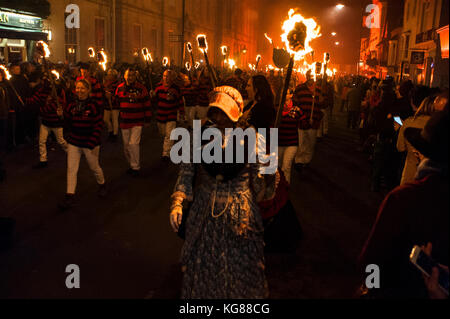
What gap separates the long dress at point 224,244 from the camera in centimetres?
342

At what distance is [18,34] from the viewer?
1986 cm

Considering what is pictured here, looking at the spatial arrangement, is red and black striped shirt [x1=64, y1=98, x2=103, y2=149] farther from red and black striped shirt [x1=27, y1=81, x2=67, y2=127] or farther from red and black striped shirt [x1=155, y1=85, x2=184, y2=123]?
red and black striped shirt [x1=155, y1=85, x2=184, y2=123]

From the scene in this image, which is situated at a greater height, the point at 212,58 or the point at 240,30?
the point at 240,30

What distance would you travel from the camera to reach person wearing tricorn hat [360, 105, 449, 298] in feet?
7.28

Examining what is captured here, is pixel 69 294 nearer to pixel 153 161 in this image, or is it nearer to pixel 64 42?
pixel 153 161

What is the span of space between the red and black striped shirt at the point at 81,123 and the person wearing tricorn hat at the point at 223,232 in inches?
154

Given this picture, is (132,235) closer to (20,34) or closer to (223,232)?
(223,232)

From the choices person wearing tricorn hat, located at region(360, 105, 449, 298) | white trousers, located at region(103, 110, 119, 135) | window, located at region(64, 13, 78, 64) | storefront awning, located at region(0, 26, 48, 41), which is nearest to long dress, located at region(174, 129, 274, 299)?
person wearing tricorn hat, located at region(360, 105, 449, 298)

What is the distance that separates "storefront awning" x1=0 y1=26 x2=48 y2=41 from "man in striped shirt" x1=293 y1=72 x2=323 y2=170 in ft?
48.1

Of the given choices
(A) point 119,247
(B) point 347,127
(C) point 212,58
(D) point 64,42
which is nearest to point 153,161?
(A) point 119,247

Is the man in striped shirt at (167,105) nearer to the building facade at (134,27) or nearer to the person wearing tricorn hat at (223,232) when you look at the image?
the person wearing tricorn hat at (223,232)

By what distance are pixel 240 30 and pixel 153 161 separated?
5846cm

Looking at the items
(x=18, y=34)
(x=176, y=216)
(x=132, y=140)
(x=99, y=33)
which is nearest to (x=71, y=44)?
(x=99, y=33)
